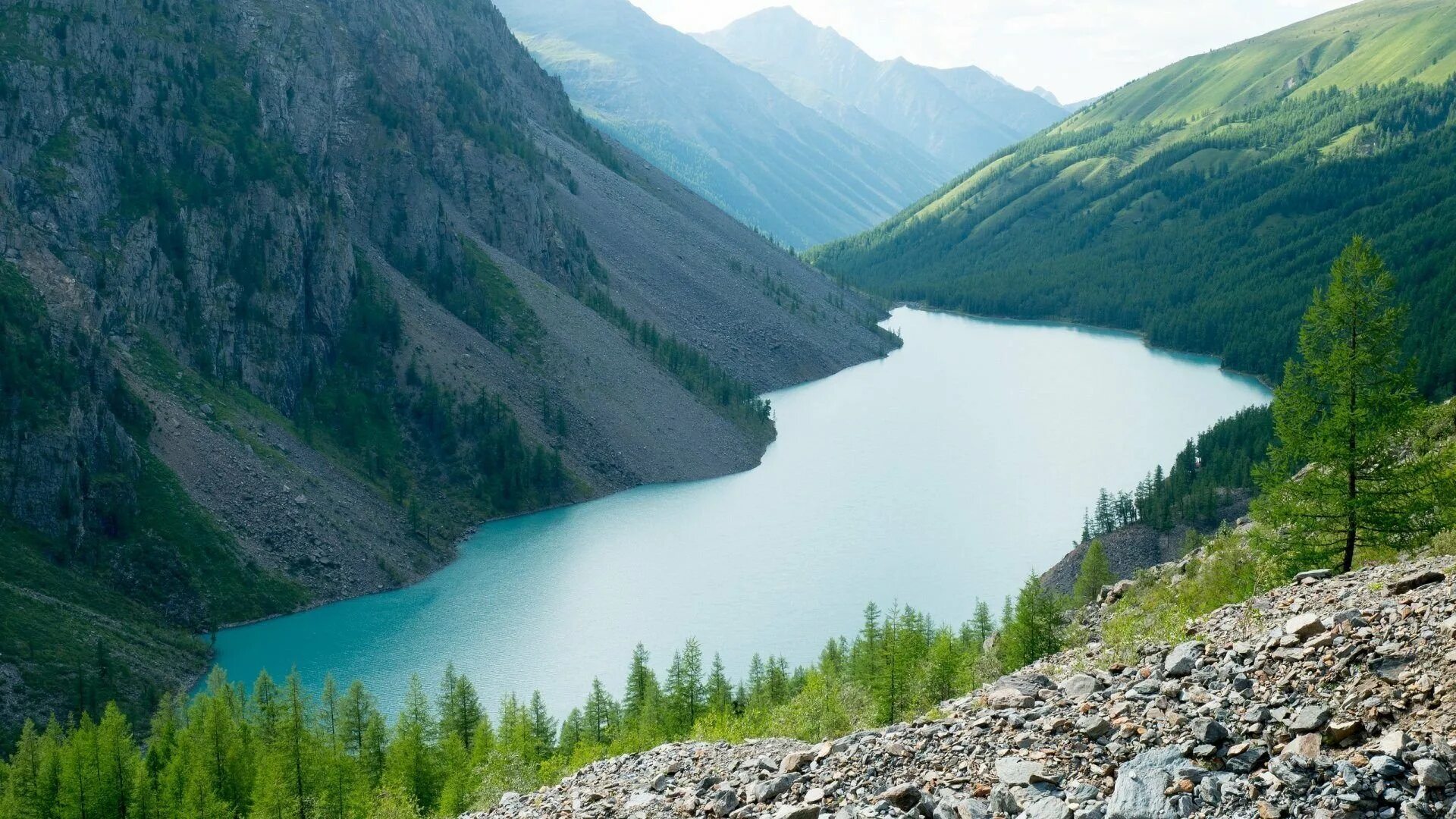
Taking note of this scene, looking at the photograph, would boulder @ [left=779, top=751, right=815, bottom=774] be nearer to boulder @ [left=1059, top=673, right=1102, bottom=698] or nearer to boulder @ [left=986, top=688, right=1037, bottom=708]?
boulder @ [left=986, top=688, right=1037, bottom=708]

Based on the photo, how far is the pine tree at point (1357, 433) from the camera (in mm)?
28719

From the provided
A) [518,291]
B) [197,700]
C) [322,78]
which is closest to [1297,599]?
[197,700]

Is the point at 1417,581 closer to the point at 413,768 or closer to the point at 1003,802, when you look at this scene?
the point at 1003,802

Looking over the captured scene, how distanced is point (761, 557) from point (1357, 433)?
7058cm

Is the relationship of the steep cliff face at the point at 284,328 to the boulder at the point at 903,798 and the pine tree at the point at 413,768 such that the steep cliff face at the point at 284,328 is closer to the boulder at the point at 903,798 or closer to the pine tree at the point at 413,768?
the pine tree at the point at 413,768

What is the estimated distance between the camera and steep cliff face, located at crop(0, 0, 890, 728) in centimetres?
7969

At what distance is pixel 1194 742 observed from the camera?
15.7 m

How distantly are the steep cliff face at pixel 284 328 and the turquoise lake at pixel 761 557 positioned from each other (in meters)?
4.98

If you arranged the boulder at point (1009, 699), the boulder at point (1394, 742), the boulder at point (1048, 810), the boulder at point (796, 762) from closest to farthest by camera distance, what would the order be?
the boulder at point (1394, 742), the boulder at point (1048, 810), the boulder at point (1009, 699), the boulder at point (796, 762)

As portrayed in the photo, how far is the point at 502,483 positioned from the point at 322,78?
5335 cm

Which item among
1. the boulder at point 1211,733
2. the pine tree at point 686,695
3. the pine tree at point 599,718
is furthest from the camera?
the pine tree at point 599,718

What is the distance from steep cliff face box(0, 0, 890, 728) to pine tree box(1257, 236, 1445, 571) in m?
60.9

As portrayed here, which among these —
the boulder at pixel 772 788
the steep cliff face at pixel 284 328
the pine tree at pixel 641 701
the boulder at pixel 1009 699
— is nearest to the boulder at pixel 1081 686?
the boulder at pixel 1009 699

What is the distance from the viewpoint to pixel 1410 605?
17.2 m
